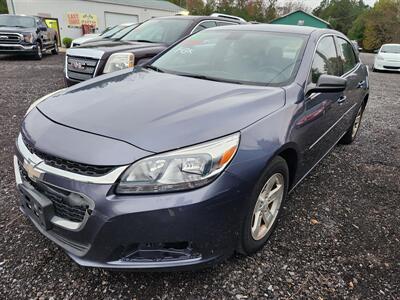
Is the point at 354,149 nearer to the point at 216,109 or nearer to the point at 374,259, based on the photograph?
the point at 374,259

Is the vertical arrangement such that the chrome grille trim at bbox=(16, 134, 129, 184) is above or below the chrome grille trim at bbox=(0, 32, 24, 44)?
above

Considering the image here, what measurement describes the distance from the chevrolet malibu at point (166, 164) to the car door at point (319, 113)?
0.03 m

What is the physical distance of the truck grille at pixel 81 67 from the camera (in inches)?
211

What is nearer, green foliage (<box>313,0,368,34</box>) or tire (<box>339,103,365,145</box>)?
tire (<box>339,103,365,145</box>)

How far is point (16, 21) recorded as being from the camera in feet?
42.4

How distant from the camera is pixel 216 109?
6.86ft

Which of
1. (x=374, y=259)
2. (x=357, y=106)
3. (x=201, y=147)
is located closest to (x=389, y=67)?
(x=357, y=106)

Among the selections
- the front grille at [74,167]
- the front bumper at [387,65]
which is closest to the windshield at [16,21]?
the front grille at [74,167]

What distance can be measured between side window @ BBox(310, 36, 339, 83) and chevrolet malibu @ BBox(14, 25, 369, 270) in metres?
0.23

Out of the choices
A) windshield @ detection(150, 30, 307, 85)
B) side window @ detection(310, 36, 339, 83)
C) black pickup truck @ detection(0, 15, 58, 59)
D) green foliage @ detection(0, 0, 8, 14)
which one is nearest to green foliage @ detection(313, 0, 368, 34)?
green foliage @ detection(0, 0, 8, 14)

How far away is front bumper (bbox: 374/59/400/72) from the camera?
588 inches

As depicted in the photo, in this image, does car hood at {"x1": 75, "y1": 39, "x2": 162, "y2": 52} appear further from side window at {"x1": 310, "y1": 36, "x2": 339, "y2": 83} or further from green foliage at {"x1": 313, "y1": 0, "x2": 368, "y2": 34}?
green foliage at {"x1": 313, "y1": 0, "x2": 368, "y2": 34}

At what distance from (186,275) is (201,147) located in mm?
892

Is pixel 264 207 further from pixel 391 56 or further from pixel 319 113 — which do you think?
pixel 391 56
